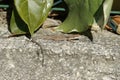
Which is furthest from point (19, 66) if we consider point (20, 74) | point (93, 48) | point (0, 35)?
point (93, 48)

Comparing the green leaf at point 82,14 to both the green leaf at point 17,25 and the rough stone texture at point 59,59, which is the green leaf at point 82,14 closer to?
the rough stone texture at point 59,59

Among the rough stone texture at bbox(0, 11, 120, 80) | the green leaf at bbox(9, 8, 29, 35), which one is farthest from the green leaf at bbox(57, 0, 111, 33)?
the green leaf at bbox(9, 8, 29, 35)

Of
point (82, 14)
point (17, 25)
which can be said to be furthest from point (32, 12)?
point (82, 14)

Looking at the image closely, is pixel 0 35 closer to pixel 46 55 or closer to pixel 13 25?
pixel 13 25

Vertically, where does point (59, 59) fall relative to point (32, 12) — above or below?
below

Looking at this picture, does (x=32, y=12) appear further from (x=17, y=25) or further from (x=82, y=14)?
(x=82, y=14)

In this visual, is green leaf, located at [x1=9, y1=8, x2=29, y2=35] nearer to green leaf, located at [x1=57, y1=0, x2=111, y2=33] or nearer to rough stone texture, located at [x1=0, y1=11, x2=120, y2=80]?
rough stone texture, located at [x1=0, y1=11, x2=120, y2=80]

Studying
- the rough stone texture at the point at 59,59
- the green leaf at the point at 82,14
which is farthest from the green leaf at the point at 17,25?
the green leaf at the point at 82,14
